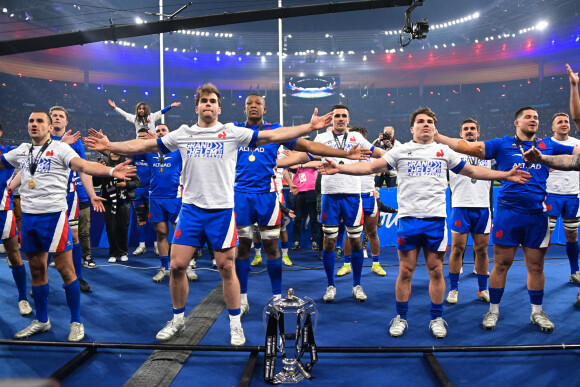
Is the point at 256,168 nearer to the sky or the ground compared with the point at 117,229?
nearer to the sky

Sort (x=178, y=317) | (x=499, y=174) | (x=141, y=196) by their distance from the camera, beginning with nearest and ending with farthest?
(x=499, y=174), (x=178, y=317), (x=141, y=196)

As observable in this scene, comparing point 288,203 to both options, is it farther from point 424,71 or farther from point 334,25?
point 424,71

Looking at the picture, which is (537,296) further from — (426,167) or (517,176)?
(426,167)

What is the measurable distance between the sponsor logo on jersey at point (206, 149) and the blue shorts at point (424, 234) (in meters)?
1.92

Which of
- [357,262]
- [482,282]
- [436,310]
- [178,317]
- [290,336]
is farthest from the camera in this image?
[357,262]

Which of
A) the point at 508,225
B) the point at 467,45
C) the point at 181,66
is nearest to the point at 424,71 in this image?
the point at 467,45

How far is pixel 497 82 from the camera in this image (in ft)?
120

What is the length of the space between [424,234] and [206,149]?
7.26ft

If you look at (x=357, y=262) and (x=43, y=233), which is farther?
(x=357, y=262)

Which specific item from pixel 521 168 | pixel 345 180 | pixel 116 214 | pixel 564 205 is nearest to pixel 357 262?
pixel 345 180

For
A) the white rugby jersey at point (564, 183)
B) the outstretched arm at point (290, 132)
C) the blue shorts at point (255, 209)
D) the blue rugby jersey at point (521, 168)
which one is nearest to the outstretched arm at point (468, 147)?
the blue rugby jersey at point (521, 168)

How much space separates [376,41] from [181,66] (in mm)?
18032

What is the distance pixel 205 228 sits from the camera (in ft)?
11.2

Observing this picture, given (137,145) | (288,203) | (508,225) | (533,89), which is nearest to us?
(137,145)
